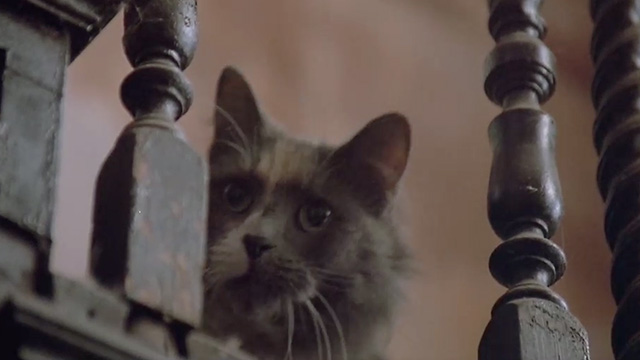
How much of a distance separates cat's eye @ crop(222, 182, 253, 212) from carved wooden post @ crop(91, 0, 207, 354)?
631 millimetres

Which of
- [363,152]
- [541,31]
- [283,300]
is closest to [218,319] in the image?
[283,300]

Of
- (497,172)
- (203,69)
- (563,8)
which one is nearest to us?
(497,172)

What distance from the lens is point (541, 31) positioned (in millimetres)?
1220

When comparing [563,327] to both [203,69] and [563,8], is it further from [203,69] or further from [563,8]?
[563,8]

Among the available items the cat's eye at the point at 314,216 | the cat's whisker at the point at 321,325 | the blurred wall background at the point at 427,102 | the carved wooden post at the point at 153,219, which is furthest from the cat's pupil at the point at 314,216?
the carved wooden post at the point at 153,219

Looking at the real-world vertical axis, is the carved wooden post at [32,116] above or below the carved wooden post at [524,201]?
below

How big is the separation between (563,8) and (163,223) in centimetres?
176

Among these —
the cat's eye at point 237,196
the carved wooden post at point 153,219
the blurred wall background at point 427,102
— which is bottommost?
the carved wooden post at point 153,219

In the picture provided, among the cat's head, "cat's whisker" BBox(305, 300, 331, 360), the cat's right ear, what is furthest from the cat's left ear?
"cat's whisker" BBox(305, 300, 331, 360)

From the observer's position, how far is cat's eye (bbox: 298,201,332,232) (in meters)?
1.37

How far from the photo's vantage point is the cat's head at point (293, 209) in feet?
4.13

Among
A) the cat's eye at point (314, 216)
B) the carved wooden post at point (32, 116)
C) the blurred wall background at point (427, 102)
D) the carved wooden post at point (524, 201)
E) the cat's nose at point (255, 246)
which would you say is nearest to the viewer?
the carved wooden post at point (32, 116)

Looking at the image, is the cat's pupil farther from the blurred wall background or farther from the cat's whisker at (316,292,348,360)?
the blurred wall background

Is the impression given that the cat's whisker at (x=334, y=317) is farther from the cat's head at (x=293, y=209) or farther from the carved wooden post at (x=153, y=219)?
the carved wooden post at (x=153, y=219)
